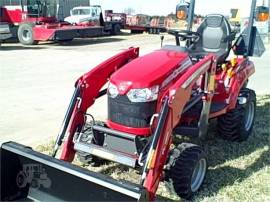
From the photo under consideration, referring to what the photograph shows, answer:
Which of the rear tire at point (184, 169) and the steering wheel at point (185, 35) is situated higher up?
the steering wheel at point (185, 35)

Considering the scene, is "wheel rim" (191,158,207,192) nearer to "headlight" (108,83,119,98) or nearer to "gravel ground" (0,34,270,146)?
"headlight" (108,83,119,98)

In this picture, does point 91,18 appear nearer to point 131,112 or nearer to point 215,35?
point 215,35

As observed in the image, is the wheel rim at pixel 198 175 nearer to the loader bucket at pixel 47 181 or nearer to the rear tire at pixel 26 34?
the loader bucket at pixel 47 181

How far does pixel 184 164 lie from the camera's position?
12.4 feet

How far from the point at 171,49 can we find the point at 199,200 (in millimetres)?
1544

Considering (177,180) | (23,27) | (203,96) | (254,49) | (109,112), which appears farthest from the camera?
(23,27)

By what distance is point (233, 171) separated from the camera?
454 centimetres

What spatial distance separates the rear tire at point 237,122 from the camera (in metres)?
5.19

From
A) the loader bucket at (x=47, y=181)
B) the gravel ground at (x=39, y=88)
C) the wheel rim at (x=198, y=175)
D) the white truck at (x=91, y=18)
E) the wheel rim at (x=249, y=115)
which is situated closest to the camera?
the loader bucket at (x=47, y=181)

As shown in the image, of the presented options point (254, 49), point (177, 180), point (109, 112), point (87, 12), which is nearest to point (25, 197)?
point (109, 112)

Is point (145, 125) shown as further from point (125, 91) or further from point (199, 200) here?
point (199, 200)

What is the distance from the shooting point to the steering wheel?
5022 millimetres

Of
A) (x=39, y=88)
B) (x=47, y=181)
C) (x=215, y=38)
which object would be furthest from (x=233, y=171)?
(x=39, y=88)

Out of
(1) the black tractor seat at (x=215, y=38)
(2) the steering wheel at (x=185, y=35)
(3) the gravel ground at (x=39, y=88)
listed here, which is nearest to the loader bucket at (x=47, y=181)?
(3) the gravel ground at (x=39, y=88)
